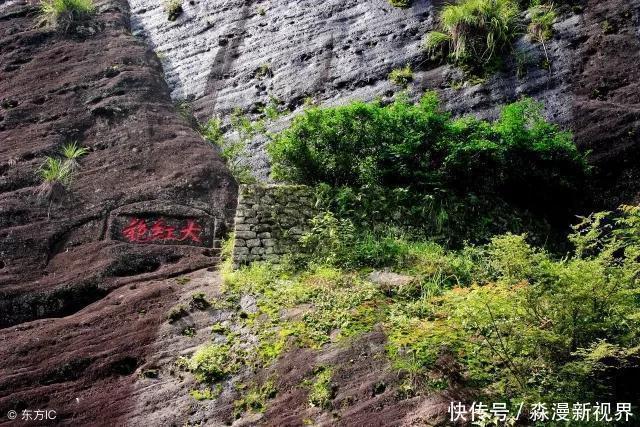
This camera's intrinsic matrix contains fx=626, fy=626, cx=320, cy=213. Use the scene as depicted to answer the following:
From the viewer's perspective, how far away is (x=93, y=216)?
9.48m

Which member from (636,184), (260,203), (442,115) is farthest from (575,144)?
(260,203)

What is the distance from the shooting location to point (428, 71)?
38.5 feet

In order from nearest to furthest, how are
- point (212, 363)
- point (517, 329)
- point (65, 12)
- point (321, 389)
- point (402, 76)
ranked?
point (517, 329) → point (321, 389) → point (212, 363) → point (402, 76) → point (65, 12)

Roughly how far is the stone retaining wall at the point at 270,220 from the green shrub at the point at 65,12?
7888 millimetres

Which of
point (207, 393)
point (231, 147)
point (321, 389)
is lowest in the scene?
point (207, 393)

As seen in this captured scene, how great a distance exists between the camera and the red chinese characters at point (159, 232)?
9.18 meters

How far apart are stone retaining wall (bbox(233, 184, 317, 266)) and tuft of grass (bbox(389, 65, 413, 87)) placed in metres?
3.76

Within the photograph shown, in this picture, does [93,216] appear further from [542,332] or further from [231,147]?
[542,332]

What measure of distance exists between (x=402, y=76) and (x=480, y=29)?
1649mm

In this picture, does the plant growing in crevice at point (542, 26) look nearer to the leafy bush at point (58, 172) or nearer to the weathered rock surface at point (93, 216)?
the weathered rock surface at point (93, 216)

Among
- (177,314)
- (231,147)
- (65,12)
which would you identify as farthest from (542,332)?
(65,12)

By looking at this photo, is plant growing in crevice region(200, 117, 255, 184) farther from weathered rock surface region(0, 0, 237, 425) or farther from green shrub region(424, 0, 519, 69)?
green shrub region(424, 0, 519, 69)

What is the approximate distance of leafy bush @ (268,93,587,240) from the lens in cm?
908

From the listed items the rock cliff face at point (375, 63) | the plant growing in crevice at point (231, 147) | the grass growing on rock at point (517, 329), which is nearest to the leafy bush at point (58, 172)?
the plant growing in crevice at point (231, 147)
